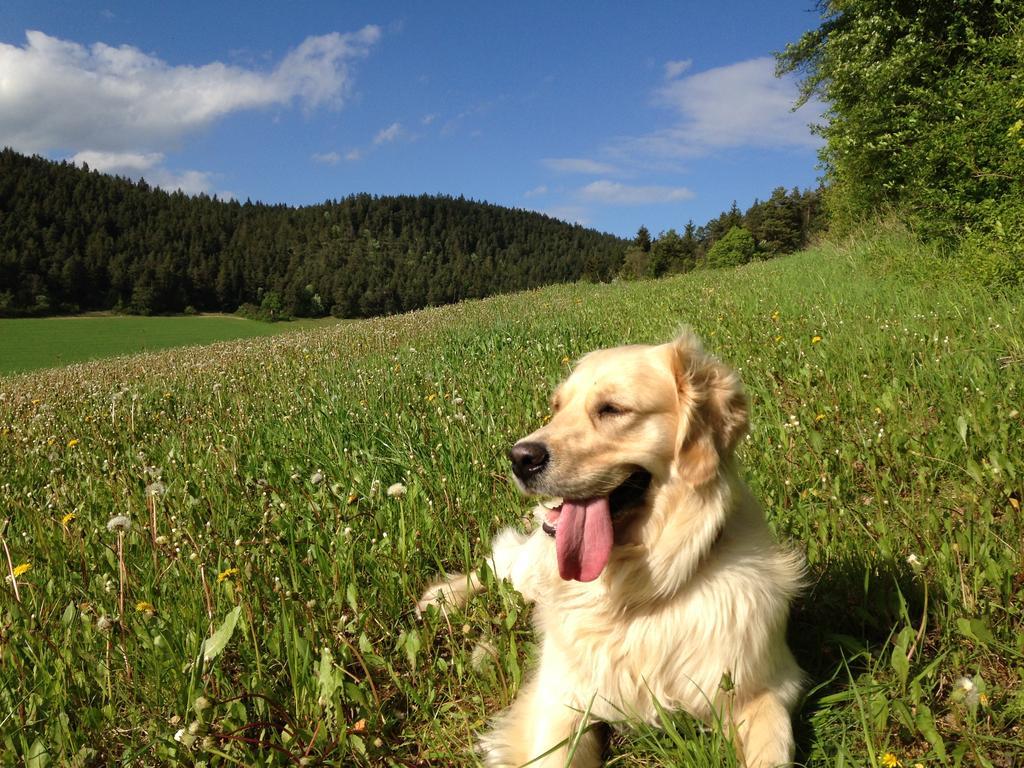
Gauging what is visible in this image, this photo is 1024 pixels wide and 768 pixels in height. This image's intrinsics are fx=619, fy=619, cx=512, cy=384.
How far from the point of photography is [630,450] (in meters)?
2.20

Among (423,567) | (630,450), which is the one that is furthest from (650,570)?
(423,567)

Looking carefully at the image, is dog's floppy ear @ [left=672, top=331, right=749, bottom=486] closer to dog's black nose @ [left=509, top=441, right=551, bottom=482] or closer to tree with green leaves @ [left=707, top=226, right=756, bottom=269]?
dog's black nose @ [left=509, top=441, right=551, bottom=482]

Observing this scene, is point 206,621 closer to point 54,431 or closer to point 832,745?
point 832,745

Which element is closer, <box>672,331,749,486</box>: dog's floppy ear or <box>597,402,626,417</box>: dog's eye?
<box>672,331,749,486</box>: dog's floppy ear

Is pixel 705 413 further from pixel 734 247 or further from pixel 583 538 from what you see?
pixel 734 247

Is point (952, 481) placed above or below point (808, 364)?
below

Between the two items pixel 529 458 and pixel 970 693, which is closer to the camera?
pixel 970 693

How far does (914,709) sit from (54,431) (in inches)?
287

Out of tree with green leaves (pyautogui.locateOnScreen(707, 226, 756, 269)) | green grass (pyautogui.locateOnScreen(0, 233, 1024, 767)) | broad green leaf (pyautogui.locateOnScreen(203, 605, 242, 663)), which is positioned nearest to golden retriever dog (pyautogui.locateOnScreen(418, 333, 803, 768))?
green grass (pyautogui.locateOnScreen(0, 233, 1024, 767))

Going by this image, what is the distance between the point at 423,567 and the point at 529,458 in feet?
3.90

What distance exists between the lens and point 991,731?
1820 millimetres

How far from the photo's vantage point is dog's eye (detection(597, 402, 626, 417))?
7.59 feet

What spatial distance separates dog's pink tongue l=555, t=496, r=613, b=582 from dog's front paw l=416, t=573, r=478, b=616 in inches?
24.9

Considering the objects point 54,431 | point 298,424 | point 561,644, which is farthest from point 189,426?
point 561,644
